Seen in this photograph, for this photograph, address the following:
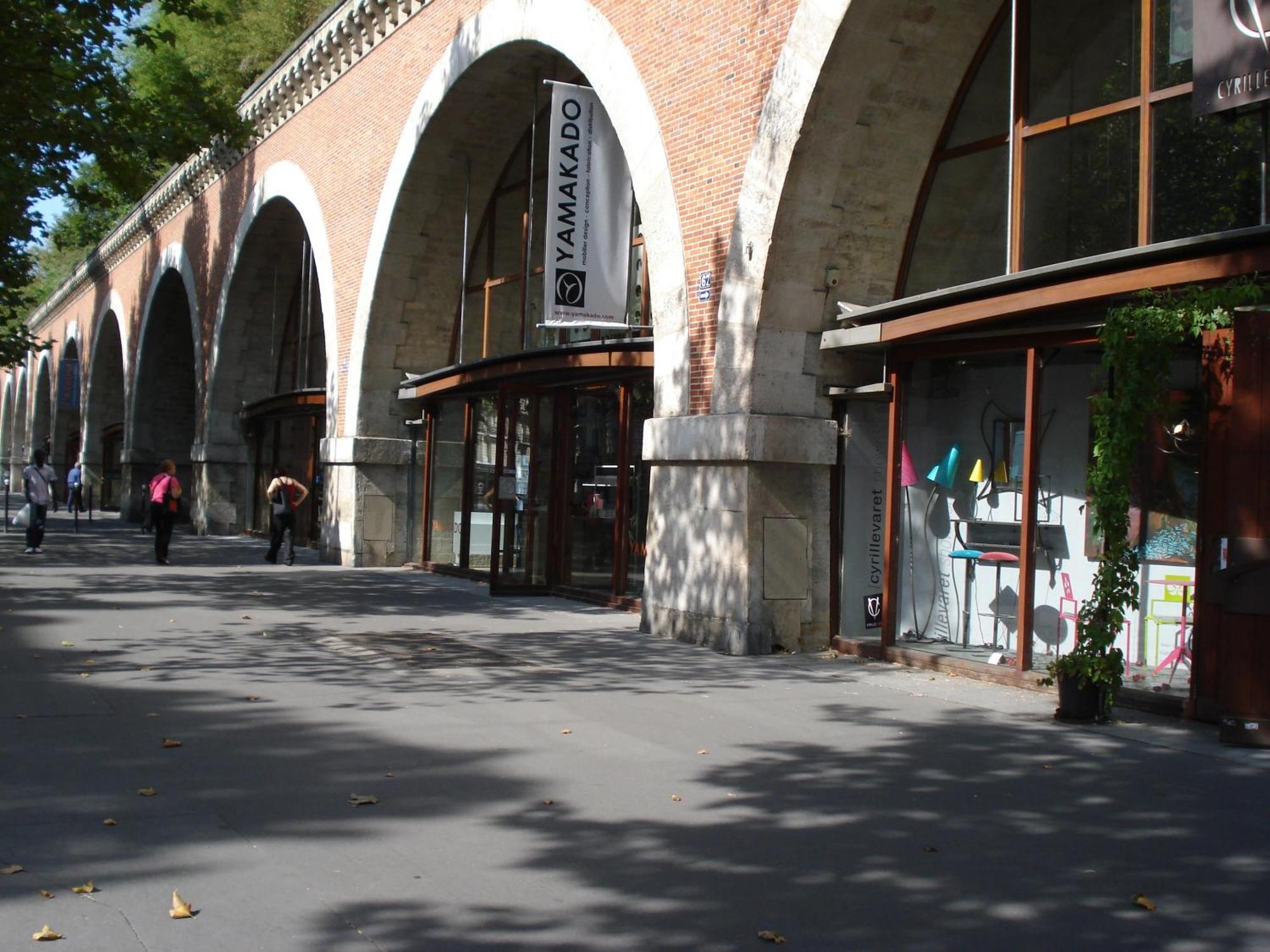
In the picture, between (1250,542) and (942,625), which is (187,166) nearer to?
(942,625)

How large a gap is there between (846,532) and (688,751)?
4.90 metres

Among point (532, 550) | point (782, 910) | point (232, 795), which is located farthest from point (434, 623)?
point (782, 910)

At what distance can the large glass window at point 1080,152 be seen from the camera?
349 inches

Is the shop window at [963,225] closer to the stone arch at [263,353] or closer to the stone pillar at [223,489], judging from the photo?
the stone arch at [263,353]

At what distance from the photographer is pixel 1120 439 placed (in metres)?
7.97

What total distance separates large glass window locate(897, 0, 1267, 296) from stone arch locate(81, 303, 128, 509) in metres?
39.8

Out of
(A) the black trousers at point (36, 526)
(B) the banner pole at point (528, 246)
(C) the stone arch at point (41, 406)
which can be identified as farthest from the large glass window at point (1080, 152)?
(C) the stone arch at point (41, 406)

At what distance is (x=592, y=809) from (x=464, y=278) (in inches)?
592

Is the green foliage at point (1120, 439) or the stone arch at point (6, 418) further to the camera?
the stone arch at point (6, 418)

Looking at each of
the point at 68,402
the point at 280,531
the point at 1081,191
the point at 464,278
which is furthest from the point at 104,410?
the point at 1081,191

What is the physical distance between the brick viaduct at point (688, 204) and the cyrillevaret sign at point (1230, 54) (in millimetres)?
2440

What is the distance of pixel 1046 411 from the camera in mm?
9961

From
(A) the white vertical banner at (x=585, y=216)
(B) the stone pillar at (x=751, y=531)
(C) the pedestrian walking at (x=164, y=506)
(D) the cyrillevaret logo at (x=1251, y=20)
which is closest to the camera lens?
(D) the cyrillevaret logo at (x=1251, y=20)

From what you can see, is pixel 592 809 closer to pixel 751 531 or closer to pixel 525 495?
pixel 751 531
